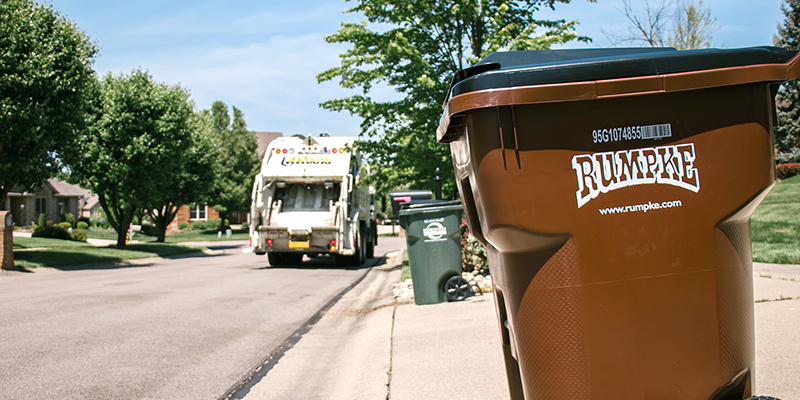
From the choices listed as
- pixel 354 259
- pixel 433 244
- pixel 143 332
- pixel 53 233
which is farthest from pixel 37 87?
pixel 53 233

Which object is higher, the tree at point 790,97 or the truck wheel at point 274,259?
the tree at point 790,97

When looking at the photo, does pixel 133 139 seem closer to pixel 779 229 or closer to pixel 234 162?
pixel 779 229

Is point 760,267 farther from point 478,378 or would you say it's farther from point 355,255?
point 355,255

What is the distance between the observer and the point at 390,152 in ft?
50.6

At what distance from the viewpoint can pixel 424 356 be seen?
4.98 meters

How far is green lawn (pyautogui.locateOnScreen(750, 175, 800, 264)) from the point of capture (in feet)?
35.5

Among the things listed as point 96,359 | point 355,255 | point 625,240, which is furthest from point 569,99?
point 355,255

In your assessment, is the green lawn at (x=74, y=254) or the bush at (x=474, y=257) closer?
the bush at (x=474, y=257)

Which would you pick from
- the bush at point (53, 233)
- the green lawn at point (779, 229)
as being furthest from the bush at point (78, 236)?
the green lawn at point (779, 229)

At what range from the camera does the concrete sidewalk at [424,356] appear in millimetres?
4031

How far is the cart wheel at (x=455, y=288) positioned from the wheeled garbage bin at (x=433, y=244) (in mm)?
47

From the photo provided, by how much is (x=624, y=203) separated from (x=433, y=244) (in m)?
5.31

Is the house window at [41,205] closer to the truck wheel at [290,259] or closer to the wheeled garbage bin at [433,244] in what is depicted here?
the truck wheel at [290,259]

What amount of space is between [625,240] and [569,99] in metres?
0.60
